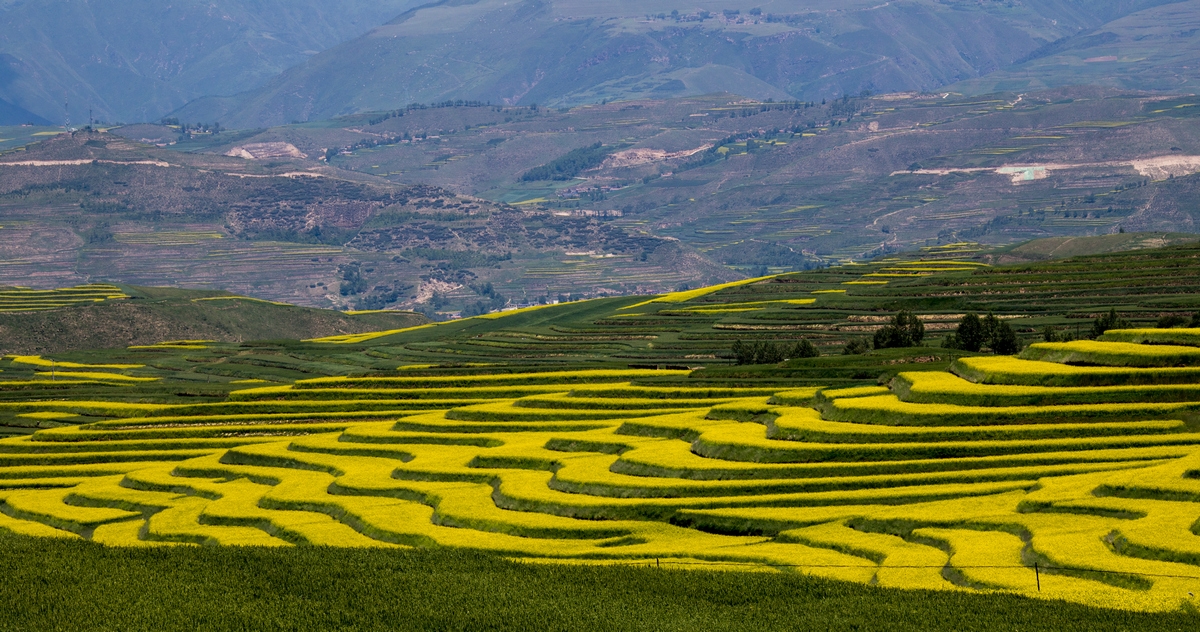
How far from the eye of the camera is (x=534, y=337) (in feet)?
647

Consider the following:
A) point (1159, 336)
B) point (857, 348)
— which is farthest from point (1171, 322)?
point (857, 348)

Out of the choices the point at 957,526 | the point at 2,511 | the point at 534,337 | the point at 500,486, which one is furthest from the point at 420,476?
the point at 534,337

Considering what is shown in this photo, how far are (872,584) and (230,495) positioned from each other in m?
52.9

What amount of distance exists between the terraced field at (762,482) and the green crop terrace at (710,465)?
0.17 m

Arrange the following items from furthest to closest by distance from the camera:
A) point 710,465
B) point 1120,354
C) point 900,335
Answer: point 900,335 < point 1120,354 < point 710,465

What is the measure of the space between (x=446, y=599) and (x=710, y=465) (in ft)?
96.3

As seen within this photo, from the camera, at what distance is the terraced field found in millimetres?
66062

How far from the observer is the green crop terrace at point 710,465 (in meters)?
67.6

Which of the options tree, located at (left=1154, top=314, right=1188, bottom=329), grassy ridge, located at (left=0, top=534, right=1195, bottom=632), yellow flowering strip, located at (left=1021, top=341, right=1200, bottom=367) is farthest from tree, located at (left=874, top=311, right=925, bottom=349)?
grassy ridge, located at (left=0, top=534, right=1195, bottom=632)

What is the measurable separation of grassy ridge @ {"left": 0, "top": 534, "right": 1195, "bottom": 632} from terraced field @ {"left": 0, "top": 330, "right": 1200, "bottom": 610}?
447 cm

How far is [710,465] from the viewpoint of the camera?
85688 millimetres

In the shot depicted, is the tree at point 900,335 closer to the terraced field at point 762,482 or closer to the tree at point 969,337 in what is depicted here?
the tree at point 969,337

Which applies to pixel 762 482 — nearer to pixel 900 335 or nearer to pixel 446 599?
pixel 446 599

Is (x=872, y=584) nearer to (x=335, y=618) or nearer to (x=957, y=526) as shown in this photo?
(x=957, y=526)
